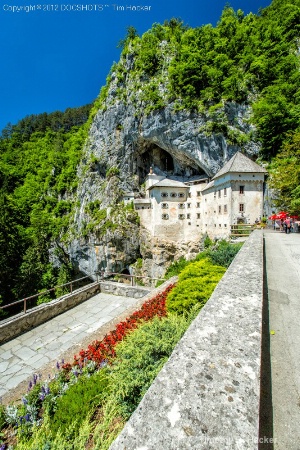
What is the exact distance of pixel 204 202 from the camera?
115 ft

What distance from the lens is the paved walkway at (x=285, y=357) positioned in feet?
5.42

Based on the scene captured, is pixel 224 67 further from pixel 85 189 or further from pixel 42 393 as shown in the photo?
pixel 42 393

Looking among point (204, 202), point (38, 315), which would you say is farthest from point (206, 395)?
point (204, 202)

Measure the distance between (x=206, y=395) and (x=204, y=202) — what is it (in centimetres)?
3527

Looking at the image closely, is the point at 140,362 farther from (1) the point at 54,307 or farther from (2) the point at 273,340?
(1) the point at 54,307

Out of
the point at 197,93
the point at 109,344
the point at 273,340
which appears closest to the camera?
the point at 273,340

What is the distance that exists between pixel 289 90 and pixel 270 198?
16142 mm

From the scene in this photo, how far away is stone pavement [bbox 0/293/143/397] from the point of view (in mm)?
5375

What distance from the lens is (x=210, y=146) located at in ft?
103

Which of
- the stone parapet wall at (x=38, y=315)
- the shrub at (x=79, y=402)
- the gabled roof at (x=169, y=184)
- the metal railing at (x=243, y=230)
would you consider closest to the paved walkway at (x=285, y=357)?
the shrub at (x=79, y=402)

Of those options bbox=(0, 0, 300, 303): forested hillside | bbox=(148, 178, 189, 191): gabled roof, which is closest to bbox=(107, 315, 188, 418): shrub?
bbox=(0, 0, 300, 303): forested hillside

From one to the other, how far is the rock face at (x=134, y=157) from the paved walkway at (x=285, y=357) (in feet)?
96.0

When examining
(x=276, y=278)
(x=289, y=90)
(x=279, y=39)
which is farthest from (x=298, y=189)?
(x=279, y=39)

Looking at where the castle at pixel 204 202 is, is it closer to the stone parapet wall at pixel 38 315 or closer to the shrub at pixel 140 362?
the stone parapet wall at pixel 38 315
